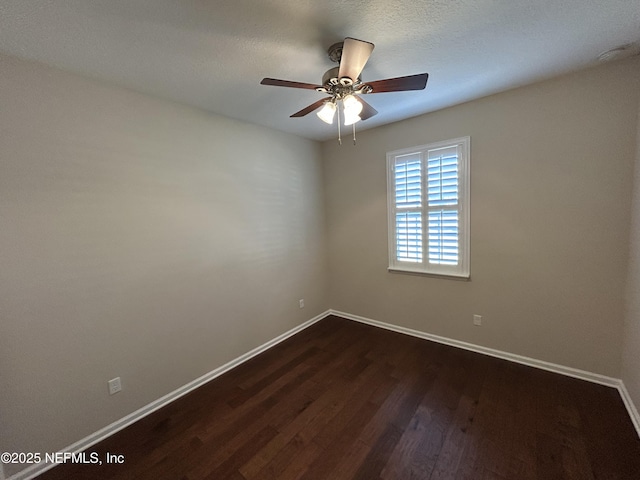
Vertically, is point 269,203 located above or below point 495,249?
above

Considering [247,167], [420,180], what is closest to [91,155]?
[247,167]

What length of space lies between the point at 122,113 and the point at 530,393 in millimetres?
3933

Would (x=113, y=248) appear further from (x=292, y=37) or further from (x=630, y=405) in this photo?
(x=630, y=405)

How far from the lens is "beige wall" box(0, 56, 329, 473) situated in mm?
1589

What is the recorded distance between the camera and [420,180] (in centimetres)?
296

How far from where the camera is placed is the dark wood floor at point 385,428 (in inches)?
61.7

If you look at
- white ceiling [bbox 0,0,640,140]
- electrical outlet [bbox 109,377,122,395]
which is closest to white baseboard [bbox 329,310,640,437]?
white ceiling [bbox 0,0,640,140]

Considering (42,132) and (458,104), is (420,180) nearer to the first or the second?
(458,104)

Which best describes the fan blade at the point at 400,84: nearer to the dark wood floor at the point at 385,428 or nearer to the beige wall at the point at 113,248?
the beige wall at the point at 113,248

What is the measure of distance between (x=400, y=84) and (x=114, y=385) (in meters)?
2.87

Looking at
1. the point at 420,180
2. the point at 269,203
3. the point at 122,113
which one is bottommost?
the point at 269,203

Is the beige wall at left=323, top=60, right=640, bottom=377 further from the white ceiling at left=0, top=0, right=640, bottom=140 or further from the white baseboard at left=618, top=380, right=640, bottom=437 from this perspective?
the white ceiling at left=0, top=0, right=640, bottom=140

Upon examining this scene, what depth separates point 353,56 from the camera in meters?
1.36

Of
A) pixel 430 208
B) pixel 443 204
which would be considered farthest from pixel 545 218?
pixel 430 208
